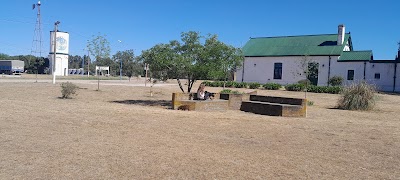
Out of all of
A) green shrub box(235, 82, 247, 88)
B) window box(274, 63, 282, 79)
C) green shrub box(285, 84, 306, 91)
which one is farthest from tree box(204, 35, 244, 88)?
window box(274, 63, 282, 79)

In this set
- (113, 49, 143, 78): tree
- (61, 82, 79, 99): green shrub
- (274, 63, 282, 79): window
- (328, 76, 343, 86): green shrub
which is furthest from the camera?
(113, 49, 143, 78): tree

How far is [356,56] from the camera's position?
42250 millimetres

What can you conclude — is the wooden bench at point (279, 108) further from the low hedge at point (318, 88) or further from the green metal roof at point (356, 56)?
the green metal roof at point (356, 56)

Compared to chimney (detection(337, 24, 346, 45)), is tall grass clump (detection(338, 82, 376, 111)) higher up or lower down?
lower down

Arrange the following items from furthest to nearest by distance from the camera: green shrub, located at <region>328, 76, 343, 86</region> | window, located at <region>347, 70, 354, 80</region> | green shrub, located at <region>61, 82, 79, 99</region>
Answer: window, located at <region>347, 70, 354, 80</region>, green shrub, located at <region>328, 76, 343, 86</region>, green shrub, located at <region>61, 82, 79, 99</region>

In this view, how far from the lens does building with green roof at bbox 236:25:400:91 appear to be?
134 ft

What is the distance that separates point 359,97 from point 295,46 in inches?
1177

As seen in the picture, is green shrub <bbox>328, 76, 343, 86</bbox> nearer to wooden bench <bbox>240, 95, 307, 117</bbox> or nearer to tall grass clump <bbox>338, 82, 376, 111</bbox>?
tall grass clump <bbox>338, 82, 376, 111</bbox>

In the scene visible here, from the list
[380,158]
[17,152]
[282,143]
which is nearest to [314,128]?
[282,143]

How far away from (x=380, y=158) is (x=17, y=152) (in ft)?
20.9

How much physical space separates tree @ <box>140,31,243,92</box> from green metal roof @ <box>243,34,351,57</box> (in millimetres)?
28699

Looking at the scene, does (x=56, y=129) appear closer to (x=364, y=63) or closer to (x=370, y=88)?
(x=370, y=88)

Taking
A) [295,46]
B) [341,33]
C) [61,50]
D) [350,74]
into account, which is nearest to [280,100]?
[350,74]

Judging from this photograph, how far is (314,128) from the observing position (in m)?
11.3
